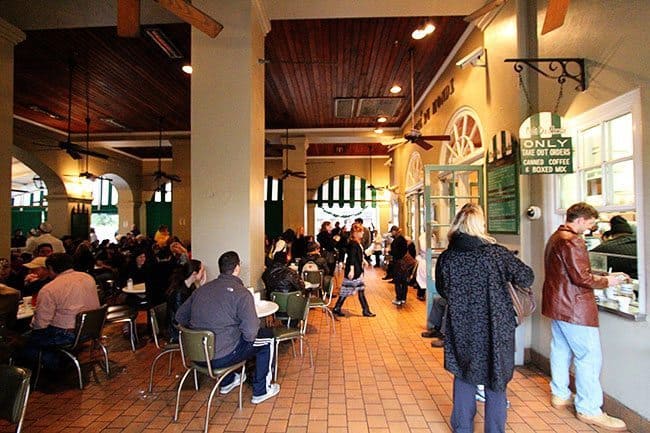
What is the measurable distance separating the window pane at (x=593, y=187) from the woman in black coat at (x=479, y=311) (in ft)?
4.72

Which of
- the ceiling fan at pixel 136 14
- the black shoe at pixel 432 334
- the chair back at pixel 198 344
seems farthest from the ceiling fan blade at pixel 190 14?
the black shoe at pixel 432 334

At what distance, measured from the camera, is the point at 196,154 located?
4051mm

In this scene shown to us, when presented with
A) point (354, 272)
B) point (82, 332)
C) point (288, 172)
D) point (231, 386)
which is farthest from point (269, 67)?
point (231, 386)

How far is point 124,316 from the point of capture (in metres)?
4.33

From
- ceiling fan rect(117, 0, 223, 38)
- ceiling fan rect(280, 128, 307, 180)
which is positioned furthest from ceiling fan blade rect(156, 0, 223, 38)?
ceiling fan rect(280, 128, 307, 180)

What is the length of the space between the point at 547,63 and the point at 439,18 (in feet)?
6.29

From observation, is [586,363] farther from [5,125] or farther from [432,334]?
[5,125]

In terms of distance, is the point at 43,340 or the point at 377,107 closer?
the point at 43,340

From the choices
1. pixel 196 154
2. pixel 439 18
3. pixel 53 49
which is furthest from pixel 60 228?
pixel 439 18

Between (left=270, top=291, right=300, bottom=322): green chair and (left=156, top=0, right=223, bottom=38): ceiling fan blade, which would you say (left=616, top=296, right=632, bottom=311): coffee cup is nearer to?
(left=270, top=291, right=300, bottom=322): green chair

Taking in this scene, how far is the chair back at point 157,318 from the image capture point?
3.39m

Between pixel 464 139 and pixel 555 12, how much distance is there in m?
3.06

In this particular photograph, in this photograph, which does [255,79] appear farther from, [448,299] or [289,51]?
[448,299]

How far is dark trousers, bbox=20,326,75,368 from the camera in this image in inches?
130
